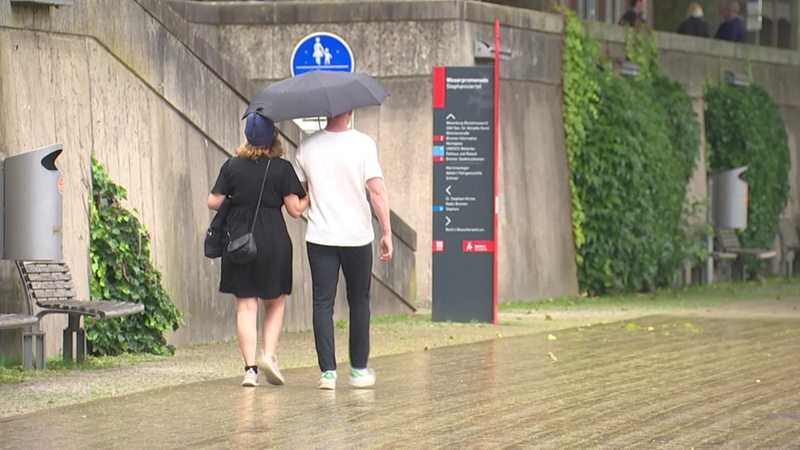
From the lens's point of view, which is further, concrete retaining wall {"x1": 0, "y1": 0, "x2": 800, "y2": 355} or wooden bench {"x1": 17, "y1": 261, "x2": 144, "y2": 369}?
concrete retaining wall {"x1": 0, "y1": 0, "x2": 800, "y2": 355}

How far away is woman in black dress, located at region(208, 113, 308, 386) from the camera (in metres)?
11.3

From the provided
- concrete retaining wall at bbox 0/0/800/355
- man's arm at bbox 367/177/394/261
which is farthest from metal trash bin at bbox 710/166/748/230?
man's arm at bbox 367/177/394/261

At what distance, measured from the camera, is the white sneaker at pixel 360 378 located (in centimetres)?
1130

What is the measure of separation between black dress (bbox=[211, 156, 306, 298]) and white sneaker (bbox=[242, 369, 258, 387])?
18.2 inches

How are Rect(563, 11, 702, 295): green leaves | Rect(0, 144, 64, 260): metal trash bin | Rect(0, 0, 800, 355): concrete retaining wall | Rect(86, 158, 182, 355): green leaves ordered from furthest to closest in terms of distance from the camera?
Rect(563, 11, 702, 295): green leaves
Rect(86, 158, 182, 355): green leaves
Rect(0, 0, 800, 355): concrete retaining wall
Rect(0, 144, 64, 260): metal trash bin

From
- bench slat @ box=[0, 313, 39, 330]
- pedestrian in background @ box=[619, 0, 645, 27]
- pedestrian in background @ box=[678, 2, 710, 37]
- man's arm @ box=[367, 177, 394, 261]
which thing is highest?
pedestrian in background @ box=[678, 2, 710, 37]

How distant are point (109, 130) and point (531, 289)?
8788 mm

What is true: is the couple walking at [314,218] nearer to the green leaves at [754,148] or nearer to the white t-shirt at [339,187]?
the white t-shirt at [339,187]

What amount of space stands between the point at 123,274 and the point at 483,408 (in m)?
3.95

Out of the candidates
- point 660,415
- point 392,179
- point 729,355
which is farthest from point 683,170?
point 660,415

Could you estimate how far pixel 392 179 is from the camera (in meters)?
20.1

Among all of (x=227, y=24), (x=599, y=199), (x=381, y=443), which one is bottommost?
(x=381, y=443)

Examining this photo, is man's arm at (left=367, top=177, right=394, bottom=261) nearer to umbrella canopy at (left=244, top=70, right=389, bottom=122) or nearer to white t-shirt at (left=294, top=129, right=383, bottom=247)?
white t-shirt at (left=294, top=129, right=383, bottom=247)

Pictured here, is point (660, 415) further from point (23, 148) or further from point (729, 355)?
point (23, 148)
